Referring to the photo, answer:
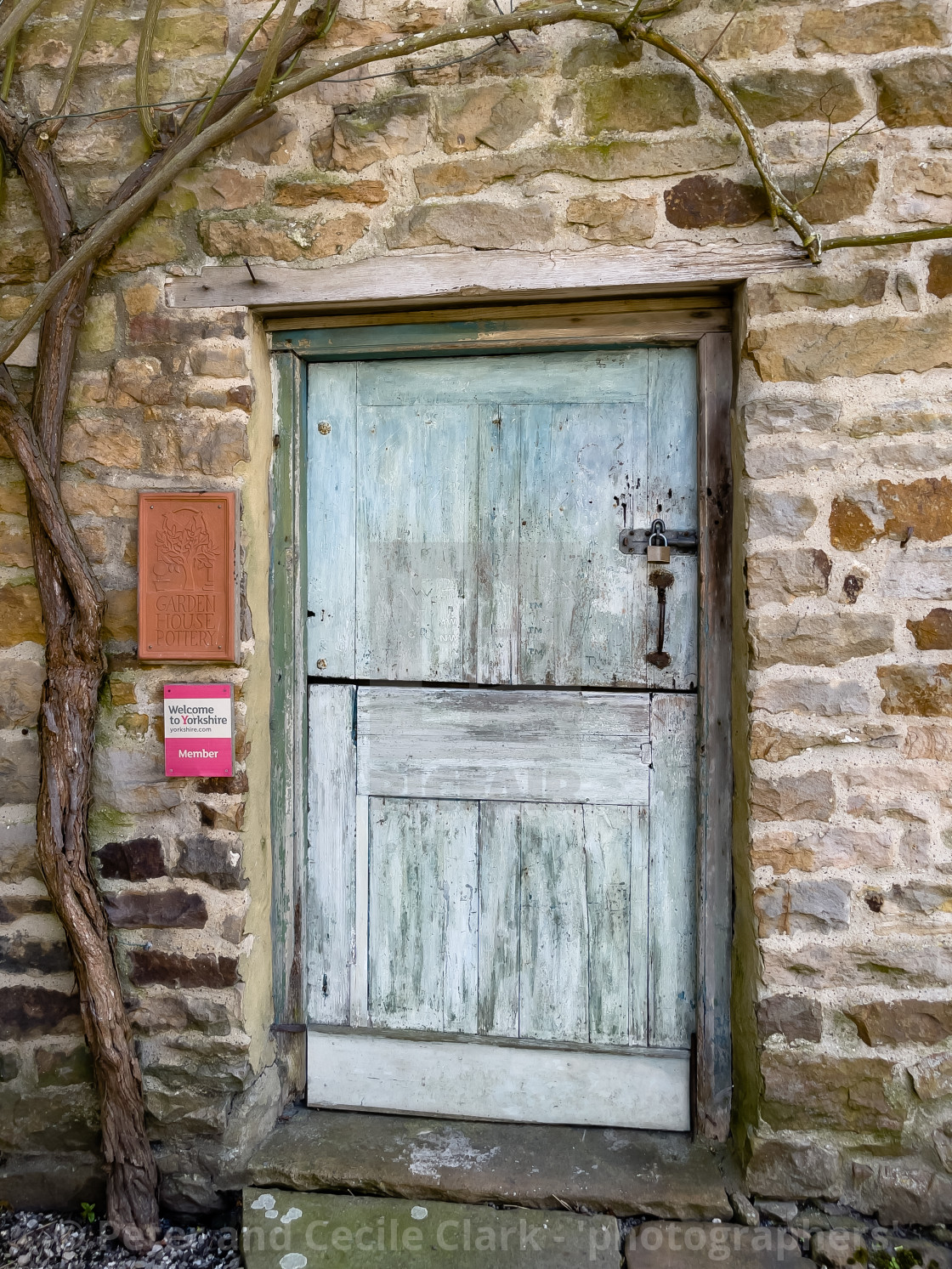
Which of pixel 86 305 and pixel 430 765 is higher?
pixel 86 305

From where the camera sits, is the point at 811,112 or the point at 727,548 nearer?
the point at 811,112

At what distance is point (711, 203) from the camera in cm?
192

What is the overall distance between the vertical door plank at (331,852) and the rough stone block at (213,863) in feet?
0.87

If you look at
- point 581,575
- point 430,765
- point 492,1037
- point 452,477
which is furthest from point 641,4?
point 492,1037

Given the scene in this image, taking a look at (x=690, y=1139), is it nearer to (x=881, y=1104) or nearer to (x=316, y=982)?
(x=881, y=1104)

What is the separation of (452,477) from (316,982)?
1464mm

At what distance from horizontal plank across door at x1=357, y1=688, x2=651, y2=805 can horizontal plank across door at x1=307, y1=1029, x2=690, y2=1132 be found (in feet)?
2.30

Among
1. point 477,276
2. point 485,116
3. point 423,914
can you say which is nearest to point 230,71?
point 485,116

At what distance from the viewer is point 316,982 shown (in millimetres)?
2328

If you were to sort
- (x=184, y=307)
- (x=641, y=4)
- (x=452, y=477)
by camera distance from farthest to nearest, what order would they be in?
(x=452, y=477), (x=184, y=307), (x=641, y=4)

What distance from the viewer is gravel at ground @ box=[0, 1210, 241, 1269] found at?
1981mm

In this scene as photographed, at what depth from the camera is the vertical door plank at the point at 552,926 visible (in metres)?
2.22

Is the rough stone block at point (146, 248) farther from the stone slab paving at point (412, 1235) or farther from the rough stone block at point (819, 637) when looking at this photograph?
the stone slab paving at point (412, 1235)

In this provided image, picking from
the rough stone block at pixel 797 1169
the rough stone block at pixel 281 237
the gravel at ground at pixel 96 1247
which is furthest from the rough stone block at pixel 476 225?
the gravel at ground at pixel 96 1247
